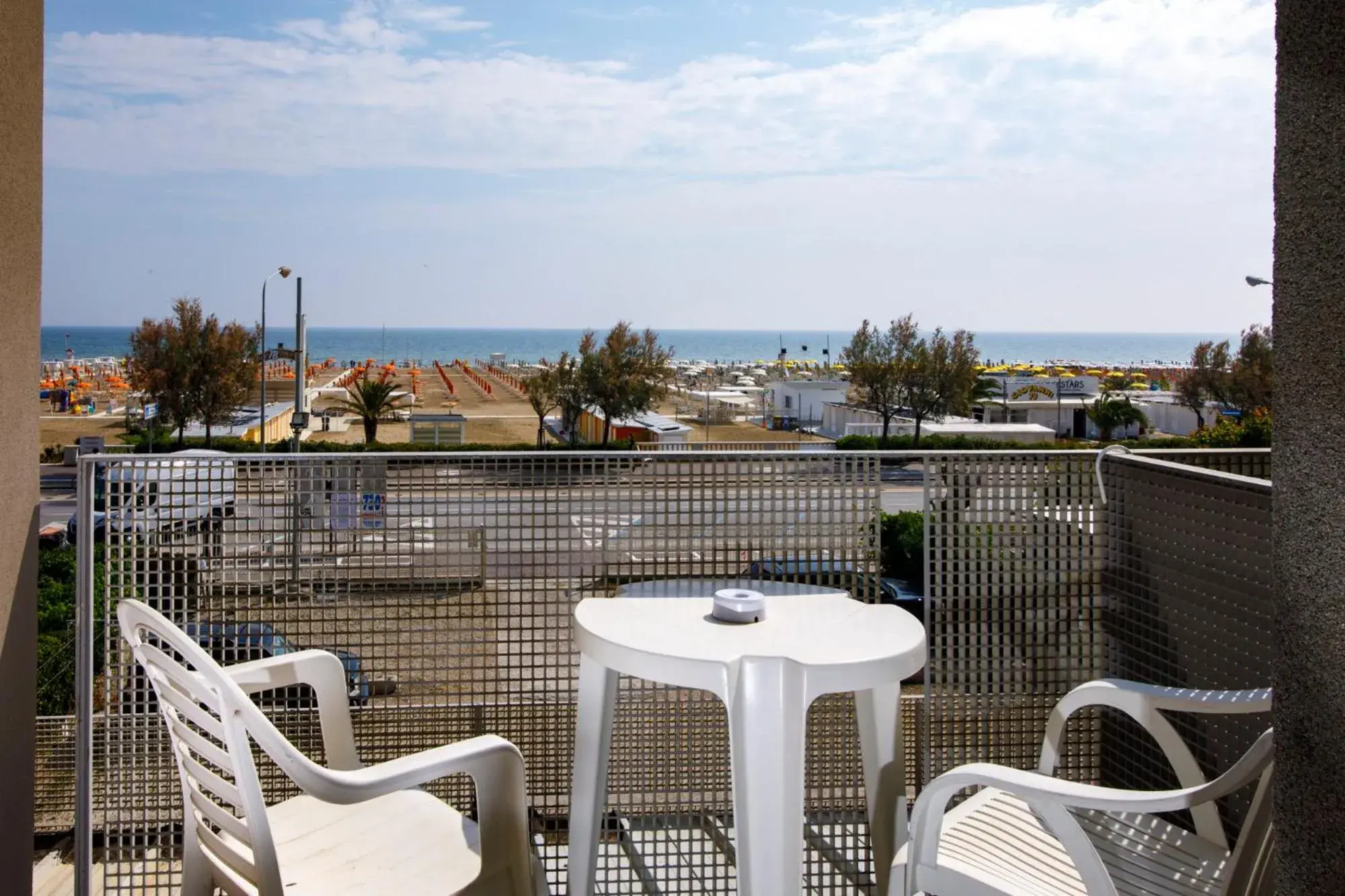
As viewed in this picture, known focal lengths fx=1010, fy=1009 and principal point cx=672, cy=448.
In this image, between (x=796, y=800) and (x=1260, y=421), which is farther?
(x=1260, y=421)

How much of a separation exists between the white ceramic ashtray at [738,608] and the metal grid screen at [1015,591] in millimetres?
641

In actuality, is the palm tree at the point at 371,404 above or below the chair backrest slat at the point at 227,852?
above

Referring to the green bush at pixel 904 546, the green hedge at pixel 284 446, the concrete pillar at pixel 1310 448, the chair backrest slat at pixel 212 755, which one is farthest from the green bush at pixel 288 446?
the concrete pillar at pixel 1310 448

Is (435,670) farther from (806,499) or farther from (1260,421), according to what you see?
(1260,421)

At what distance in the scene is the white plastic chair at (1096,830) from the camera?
1220 mm

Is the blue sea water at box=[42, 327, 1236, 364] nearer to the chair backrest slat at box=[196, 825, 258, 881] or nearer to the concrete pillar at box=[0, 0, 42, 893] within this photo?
the concrete pillar at box=[0, 0, 42, 893]

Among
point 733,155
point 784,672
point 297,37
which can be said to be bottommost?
point 784,672

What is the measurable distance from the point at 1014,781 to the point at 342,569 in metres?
1.43

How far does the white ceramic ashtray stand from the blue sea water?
66.5m

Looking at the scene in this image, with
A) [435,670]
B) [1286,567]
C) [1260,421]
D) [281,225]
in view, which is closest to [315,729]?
[435,670]

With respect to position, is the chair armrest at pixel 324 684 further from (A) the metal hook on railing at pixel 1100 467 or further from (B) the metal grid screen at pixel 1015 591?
(A) the metal hook on railing at pixel 1100 467

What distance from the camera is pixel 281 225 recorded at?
208 feet

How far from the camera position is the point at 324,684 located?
5.82 feet

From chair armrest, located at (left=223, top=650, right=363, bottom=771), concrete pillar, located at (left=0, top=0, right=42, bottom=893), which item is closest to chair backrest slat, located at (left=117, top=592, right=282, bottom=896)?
chair armrest, located at (left=223, top=650, right=363, bottom=771)
